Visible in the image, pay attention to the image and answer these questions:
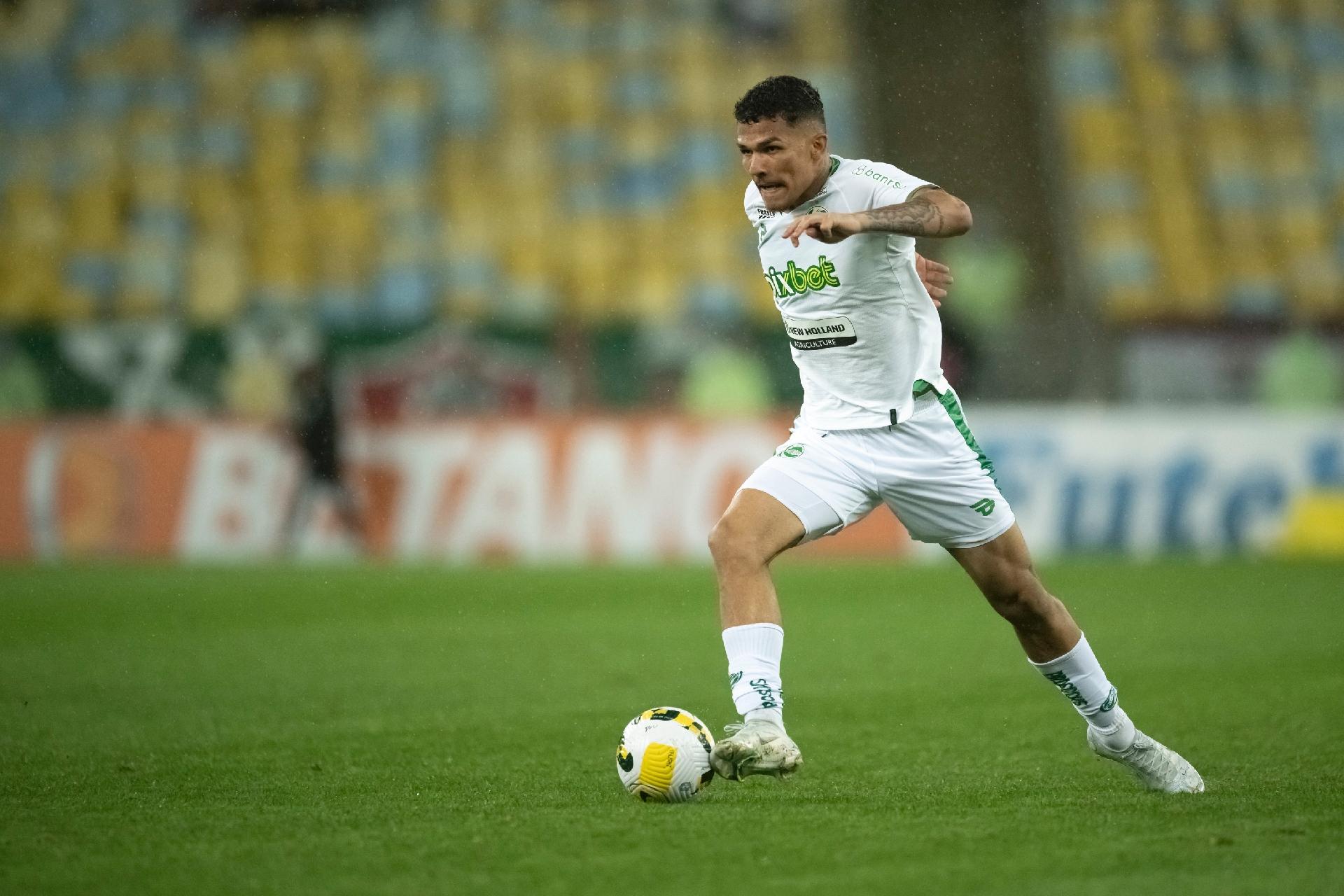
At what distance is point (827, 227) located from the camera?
4742mm

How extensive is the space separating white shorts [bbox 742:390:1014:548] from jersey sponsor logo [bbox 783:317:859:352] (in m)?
0.27

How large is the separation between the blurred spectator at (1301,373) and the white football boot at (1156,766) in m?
14.1

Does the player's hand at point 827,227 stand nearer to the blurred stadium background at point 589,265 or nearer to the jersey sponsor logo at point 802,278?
the jersey sponsor logo at point 802,278

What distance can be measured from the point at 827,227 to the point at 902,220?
308 millimetres

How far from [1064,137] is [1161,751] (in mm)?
16512

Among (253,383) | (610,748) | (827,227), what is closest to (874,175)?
(827,227)

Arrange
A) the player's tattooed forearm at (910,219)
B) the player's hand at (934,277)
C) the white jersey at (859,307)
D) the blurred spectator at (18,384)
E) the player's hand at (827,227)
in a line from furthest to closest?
1. the blurred spectator at (18,384)
2. the player's hand at (934,277)
3. the white jersey at (859,307)
4. the player's tattooed forearm at (910,219)
5. the player's hand at (827,227)

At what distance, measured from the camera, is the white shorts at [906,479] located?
5.30m

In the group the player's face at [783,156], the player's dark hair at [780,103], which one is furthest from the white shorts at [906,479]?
the player's dark hair at [780,103]

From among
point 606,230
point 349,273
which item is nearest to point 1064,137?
point 606,230

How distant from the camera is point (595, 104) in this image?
21641 mm

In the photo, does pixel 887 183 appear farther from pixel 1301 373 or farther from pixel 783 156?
pixel 1301 373

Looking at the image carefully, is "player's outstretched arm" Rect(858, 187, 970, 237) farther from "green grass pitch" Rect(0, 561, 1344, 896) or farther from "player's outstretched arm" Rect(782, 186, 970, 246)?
"green grass pitch" Rect(0, 561, 1344, 896)

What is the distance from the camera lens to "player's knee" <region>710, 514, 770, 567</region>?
5.10 metres
